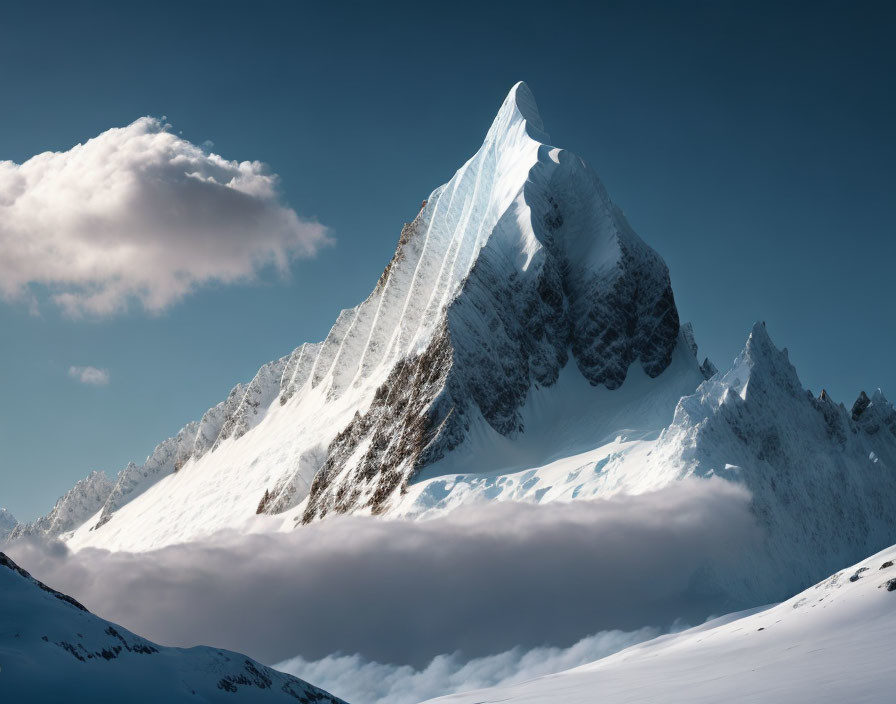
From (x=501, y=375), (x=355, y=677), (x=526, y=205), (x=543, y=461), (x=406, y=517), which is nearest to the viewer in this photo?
(x=355, y=677)

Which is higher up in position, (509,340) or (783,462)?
(509,340)

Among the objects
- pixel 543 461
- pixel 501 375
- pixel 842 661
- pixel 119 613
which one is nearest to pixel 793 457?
pixel 543 461

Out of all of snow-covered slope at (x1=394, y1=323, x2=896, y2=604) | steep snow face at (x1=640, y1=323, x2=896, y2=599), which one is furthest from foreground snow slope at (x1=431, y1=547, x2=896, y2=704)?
steep snow face at (x1=640, y1=323, x2=896, y2=599)

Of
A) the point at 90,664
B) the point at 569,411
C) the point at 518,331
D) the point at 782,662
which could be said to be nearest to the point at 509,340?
the point at 518,331

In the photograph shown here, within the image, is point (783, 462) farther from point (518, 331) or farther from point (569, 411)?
point (518, 331)

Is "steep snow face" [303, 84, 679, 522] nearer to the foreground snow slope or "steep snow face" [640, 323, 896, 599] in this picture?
"steep snow face" [640, 323, 896, 599]

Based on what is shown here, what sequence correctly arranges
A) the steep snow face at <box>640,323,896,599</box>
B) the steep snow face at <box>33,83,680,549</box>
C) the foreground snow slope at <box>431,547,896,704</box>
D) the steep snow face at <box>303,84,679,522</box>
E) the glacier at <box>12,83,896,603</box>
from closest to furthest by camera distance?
1. the foreground snow slope at <box>431,547,896,704</box>
2. the steep snow face at <box>640,323,896,599</box>
3. the glacier at <box>12,83,896,603</box>
4. the steep snow face at <box>303,84,679,522</box>
5. the steep snow face at <box>33,83,680,549</box>

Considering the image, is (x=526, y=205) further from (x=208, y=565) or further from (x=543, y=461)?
(x=208, y=565)
